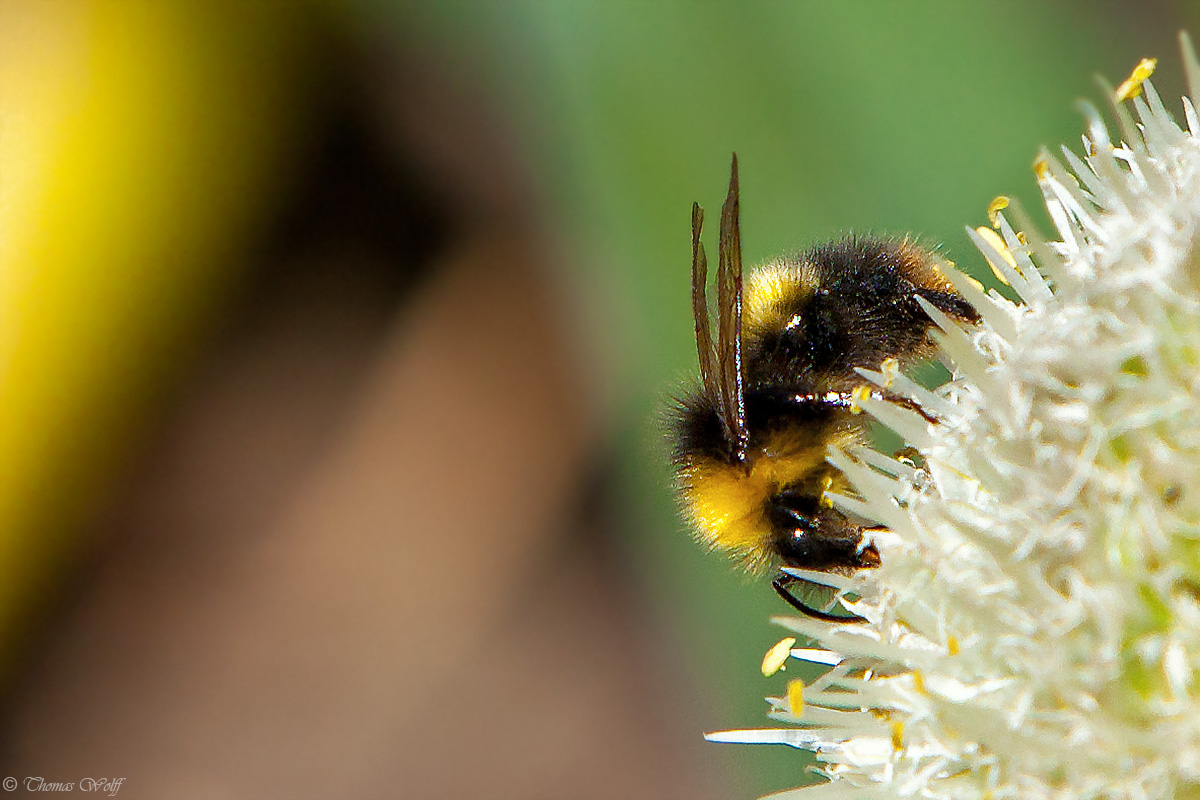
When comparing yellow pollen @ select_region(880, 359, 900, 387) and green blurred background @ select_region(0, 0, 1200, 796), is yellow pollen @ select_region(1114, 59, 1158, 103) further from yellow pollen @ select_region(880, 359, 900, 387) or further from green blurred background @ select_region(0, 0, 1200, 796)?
green blurred background @ select_region(0, 0, 1200, 796)

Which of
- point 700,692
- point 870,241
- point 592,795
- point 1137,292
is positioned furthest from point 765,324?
point 592,795

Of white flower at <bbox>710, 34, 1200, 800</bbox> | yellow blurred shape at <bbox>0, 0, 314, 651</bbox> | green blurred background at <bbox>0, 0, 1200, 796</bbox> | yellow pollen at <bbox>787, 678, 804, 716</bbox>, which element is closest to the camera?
white flower at <bbox>710, 34, 1200, 800</bbox>

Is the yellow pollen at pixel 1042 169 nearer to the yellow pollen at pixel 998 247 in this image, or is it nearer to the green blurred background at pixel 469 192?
the yellow pollen at pixel 998 247

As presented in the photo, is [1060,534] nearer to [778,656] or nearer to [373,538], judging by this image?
[778,656]

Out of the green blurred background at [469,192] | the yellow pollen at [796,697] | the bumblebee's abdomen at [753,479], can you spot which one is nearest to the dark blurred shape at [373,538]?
the green blurred background at [469,192]

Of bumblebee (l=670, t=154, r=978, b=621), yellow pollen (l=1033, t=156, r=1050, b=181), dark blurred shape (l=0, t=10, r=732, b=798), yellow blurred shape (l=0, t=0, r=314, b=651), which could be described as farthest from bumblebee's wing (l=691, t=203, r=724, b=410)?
yellow blurred shape (l=0, t=0, r=314, b=651)

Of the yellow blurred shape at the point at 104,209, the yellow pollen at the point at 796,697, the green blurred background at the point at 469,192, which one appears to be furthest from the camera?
the yellow blurred shape at the point at 104,209

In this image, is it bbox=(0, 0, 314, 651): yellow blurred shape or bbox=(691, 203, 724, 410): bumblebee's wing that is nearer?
bbox=(691, 203, 724, 410): bumblebee's wing
